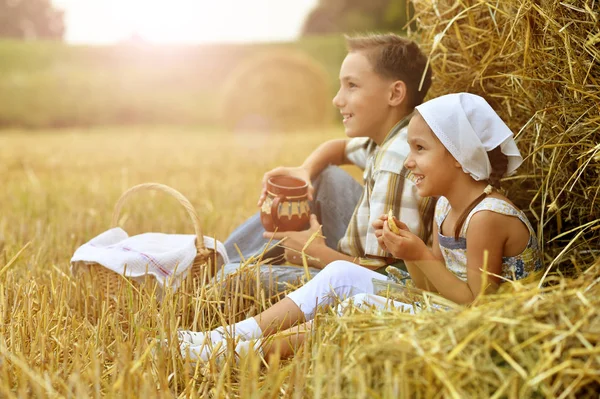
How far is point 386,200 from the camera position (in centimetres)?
239

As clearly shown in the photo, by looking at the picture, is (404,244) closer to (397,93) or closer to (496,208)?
(496,208)

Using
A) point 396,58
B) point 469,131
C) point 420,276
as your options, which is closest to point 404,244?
point 420,276

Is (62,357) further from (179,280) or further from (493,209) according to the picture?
(493,209)

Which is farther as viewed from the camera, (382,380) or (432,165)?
(432,165)

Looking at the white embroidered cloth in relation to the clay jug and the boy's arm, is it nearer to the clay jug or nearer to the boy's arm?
the clay jug

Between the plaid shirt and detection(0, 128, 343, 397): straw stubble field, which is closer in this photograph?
detection(0, 128, 343, 397): straw stubble field

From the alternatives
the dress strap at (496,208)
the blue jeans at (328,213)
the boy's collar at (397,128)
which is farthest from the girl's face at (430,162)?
the blue jeans at (328,213)

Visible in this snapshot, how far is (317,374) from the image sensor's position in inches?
59.9

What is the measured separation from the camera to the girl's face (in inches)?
81.9

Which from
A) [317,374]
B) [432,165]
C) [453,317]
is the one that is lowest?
[317,374]

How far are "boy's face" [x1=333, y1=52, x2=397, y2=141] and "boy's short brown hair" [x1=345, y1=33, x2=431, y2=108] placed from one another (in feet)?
0.11

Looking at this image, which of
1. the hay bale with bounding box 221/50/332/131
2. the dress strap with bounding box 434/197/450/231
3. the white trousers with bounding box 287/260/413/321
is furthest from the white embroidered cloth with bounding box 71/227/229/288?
the hay bale with bounding box 221/50/332/131

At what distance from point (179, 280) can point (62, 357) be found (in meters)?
0.58

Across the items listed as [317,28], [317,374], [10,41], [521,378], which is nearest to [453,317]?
[521,378]
